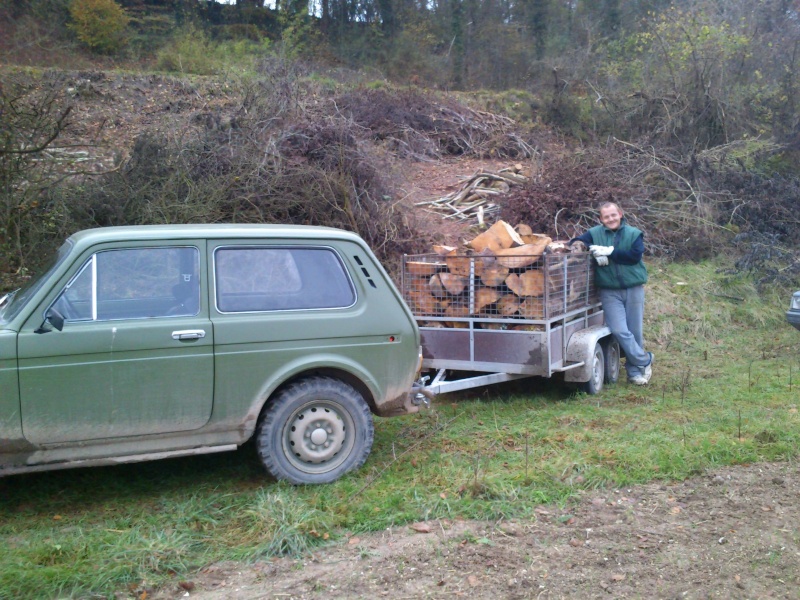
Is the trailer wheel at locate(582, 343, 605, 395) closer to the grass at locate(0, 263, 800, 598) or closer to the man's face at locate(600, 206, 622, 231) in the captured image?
the grass at locate(0, 263, 800, 598)

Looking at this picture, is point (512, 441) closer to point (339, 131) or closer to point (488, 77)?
point (339, 131)

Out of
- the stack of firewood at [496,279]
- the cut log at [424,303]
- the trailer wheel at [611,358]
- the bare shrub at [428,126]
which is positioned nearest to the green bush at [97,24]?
the bare shrub at [428,126]

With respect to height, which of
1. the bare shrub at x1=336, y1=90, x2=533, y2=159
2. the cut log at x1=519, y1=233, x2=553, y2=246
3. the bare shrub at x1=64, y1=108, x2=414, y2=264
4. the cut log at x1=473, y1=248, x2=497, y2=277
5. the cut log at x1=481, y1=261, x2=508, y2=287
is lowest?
the cut log at x1=481, y1=261, x2=508, y2=287

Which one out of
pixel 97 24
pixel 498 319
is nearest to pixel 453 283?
pixel 498 319

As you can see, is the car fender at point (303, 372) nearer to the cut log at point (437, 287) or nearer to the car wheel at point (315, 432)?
the car wheel at point (315, 432)

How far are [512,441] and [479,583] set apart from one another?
233cm

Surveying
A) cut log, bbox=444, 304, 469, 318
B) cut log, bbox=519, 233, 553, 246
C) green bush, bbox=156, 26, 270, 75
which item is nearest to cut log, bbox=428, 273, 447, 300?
cut log, bbox=444, 304, 469, 318

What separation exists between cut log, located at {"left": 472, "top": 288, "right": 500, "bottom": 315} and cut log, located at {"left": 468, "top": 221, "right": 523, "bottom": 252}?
513 mm

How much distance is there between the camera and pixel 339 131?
470 inches

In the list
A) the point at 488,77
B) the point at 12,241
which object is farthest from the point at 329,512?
the point at 488,77

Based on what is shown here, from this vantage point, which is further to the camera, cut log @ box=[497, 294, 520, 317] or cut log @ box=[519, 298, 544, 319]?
cut log @ box=[497, 294, 520, 317]

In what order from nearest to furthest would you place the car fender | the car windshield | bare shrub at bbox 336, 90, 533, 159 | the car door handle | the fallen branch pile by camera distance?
the car windshield, the car door handle, the car fender, the fallen branch pile, bare shrub at bbox 336, 90, 533, 159

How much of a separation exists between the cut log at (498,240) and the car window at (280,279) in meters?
2.57

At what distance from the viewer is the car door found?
4.48 m
